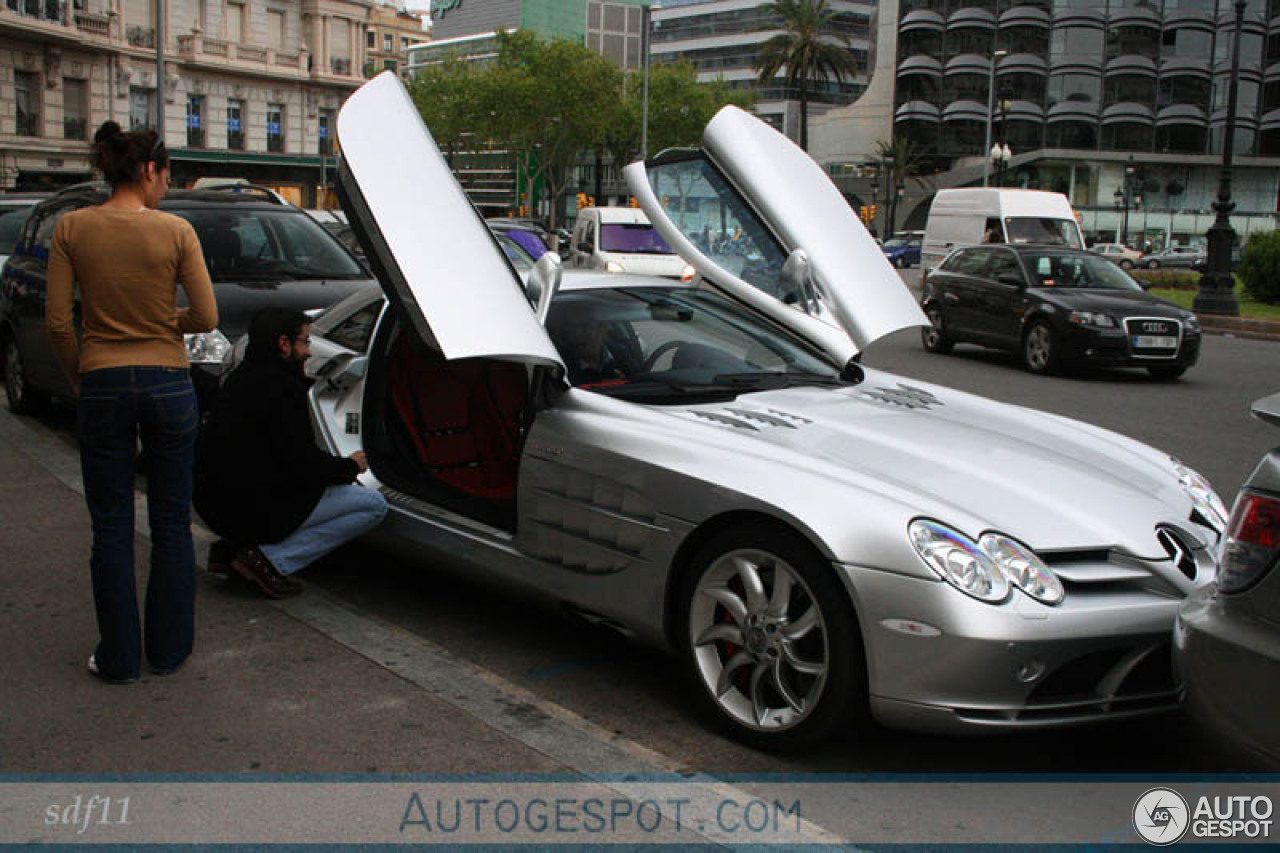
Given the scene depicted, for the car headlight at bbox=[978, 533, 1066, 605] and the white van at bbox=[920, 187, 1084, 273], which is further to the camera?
the white van at bbox=[920, 187, 1084, 273]

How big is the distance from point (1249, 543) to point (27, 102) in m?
51.4

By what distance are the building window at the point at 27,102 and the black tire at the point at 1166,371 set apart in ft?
144

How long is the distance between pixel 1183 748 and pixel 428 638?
8.69 ft

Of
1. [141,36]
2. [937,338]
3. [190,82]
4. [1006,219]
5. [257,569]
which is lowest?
[257,569]

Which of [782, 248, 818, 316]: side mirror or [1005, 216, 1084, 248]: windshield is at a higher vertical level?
[1005, 216, 1084, 248]: windshield

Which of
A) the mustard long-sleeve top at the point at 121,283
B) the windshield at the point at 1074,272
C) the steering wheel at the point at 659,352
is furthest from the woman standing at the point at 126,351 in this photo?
the windshield at the point at 1074,272

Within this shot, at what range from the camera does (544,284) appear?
15.8 feet

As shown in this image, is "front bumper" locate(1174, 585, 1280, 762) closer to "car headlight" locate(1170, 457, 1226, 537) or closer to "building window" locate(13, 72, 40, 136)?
"car headlight" locate(1170, 457, 1226, 537)

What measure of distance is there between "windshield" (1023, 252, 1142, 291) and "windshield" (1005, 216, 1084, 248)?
928 cm

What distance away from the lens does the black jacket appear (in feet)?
16.1

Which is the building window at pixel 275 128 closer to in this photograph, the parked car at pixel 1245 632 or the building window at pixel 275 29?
the building window at pixel 275 29

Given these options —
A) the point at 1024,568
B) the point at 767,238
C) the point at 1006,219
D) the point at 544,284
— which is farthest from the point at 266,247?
the point at 1006,219

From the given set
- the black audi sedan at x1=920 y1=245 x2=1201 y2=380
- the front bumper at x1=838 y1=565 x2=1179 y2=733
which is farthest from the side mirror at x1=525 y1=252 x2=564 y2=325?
the black audi sedan at x1=920 y1=245 x2=1201 y2=380

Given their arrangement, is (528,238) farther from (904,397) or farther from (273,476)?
(904,397)
